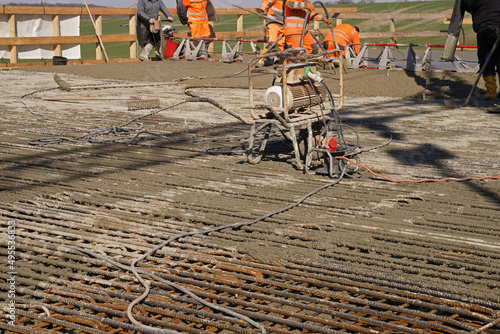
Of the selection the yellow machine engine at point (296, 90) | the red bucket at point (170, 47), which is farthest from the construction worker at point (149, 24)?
the yellow machine engine at point (296, 90)

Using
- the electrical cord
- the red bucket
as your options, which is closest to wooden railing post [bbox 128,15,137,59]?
the red bucket

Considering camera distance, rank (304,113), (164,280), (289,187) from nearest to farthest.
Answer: (164,280), (289,187), (304,113)

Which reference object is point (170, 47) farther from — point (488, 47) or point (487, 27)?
point (487, 27)

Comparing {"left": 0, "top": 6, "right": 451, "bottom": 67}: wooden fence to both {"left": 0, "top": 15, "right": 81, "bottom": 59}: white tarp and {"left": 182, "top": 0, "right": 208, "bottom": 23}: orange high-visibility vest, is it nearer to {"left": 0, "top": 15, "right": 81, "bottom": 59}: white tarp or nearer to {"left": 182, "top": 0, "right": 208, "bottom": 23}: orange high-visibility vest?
A: {"left": 0, "top": 15, "right": 81, "bottom": 59}: white tarp

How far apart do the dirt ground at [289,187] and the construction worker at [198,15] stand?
8.08 metres

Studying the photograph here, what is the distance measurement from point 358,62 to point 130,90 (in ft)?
19.2

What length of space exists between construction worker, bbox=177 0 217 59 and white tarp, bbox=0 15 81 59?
332 cm

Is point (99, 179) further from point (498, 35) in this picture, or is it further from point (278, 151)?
point (498, 35)

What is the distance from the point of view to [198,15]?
1758 centimetres

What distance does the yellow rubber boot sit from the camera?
408 inches

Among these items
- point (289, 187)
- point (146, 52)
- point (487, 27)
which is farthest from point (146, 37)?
point (289, 187)

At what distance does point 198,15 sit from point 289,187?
13.0 m

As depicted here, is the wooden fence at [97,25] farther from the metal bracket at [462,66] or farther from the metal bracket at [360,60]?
Result: the metal bracket at [462,66]

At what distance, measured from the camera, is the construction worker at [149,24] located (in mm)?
17516
